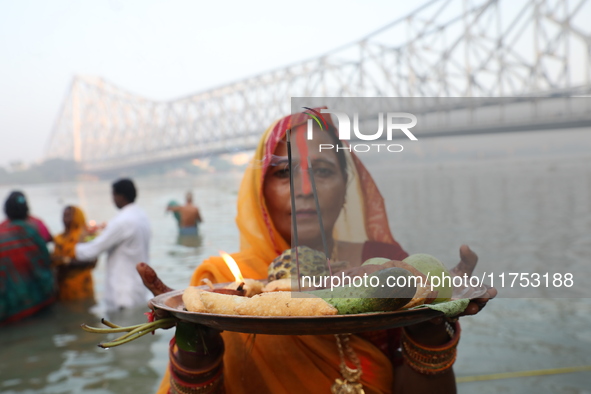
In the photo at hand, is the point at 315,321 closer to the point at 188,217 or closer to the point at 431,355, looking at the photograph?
the point at 431,355

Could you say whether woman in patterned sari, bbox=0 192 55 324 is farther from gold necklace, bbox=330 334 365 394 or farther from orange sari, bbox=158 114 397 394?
gold necklace, bbox=330 334 365 394

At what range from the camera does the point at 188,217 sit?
11359 mm

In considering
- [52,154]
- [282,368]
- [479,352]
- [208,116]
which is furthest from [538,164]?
[52,154]

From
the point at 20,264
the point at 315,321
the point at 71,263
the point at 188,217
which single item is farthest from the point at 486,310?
the point at 188,217

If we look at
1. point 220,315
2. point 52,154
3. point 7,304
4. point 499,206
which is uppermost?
point 52,154

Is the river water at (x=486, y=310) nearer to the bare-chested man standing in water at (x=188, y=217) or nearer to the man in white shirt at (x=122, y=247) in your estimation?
the man in white shirt at (x=122, y=247)

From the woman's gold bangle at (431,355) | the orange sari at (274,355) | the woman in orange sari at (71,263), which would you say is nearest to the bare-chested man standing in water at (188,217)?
the woman in orange sari at (71,263)

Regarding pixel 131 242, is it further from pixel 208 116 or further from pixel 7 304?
pixel 208 116

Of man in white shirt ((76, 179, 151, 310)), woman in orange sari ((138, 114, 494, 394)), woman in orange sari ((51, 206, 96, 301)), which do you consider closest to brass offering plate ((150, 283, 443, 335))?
woman in orange sari ((138, 114, 494, 394))

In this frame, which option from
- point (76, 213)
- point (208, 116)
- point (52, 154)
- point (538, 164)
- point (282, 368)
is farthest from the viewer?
point (52, 154)

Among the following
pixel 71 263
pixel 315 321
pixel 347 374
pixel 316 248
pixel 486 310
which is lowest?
pixel 486 310

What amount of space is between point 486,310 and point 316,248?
15.0ft

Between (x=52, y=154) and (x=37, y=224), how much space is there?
74747mm

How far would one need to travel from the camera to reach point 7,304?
173 inches
